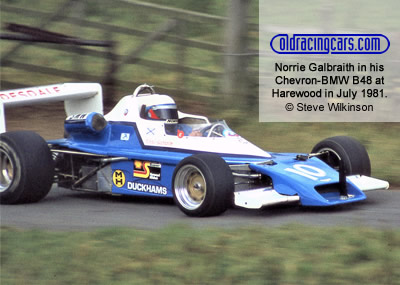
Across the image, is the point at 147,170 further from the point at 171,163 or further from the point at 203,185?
the point at 203,185

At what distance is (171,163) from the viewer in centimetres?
896

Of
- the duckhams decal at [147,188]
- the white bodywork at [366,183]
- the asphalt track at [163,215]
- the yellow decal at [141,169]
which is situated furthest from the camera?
the yellow decal at [141,169]

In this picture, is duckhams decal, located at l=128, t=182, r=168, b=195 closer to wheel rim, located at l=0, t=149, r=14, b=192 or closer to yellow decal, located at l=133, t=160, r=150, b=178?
yellow decal, located at l=133, t=160, r=150, b=178

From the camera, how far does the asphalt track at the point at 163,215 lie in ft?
26.4

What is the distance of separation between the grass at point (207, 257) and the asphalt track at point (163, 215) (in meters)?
0.77

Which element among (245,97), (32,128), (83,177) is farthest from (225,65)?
(83,177)

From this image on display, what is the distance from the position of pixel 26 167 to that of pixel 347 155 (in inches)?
151

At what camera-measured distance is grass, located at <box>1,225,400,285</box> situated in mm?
6062

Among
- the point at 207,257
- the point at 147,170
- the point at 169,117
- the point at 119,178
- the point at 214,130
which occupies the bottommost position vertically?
the point at 207,257

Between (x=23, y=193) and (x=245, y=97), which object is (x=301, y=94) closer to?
(x=245, y=97)

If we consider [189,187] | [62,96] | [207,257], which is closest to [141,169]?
[189,187]

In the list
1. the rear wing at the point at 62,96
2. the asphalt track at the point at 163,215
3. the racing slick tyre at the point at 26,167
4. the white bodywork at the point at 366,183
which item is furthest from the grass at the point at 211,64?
the racing slick tyre at the point at 26,167

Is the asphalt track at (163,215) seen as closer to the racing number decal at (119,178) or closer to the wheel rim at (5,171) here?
the racing number decal at (119,178)

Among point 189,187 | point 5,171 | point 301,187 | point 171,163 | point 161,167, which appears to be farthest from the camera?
point 5,171
